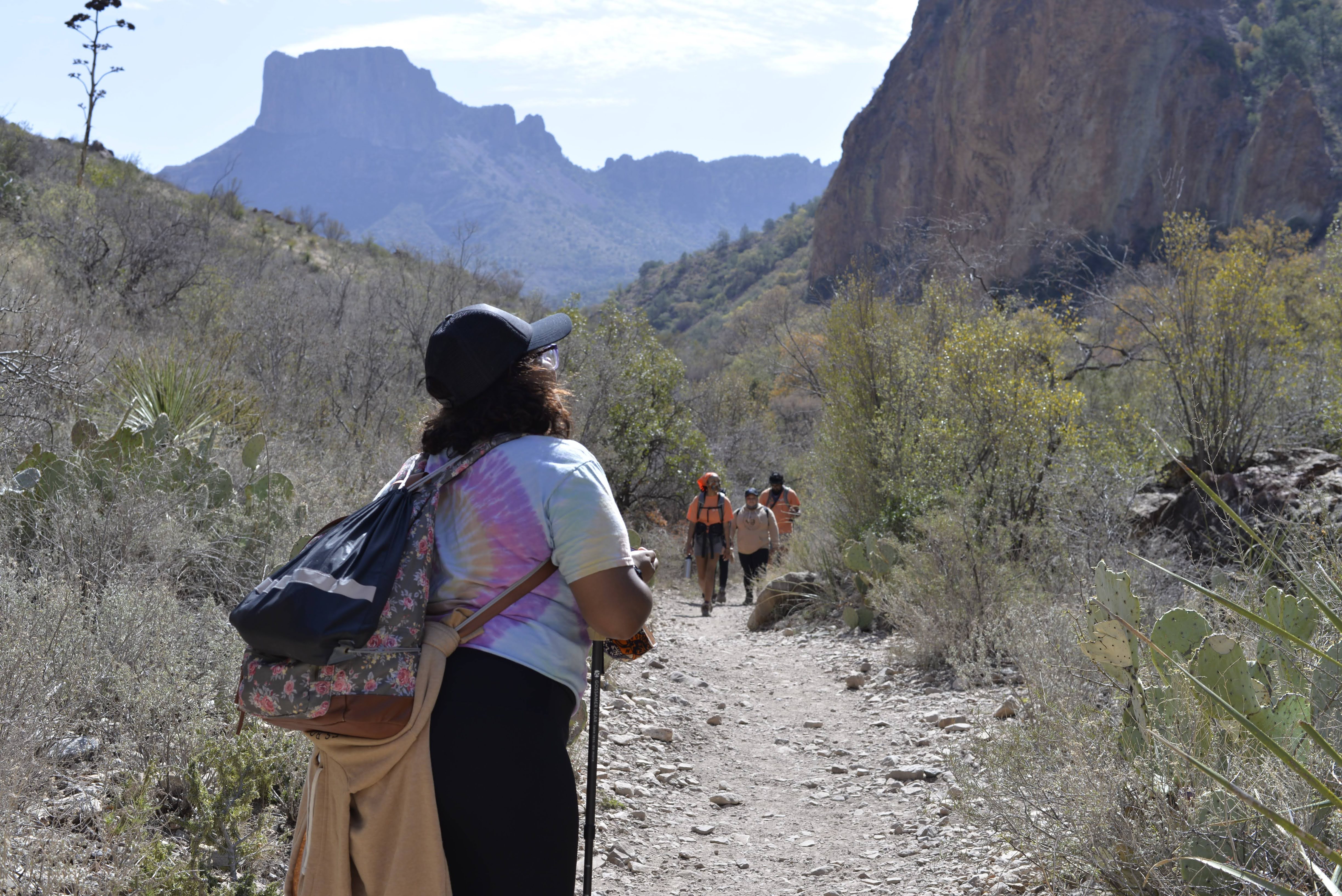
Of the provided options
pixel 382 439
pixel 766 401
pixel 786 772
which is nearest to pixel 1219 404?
pixel 786 772

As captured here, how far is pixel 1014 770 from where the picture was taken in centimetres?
335

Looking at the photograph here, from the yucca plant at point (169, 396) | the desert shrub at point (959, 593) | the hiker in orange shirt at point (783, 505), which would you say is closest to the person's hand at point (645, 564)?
the desert shrub at point (959, 593)

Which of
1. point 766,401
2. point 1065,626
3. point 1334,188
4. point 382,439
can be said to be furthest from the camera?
point 1334,188

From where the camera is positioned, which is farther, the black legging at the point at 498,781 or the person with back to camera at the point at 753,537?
the person with back to camera at the point at 753,537

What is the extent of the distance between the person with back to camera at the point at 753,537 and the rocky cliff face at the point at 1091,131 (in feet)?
101

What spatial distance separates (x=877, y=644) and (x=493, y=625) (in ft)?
22.6

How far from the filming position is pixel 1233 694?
2939 millimetres

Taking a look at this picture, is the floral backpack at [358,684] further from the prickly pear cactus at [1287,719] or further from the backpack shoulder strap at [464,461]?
the prickly pear cactus at [1287,719]

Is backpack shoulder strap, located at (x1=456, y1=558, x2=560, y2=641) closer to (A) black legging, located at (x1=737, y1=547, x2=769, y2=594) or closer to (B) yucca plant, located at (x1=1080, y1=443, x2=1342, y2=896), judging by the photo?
(B) yucca plant, located at (x1=1080, y1=443, x2=1342, y2=896)

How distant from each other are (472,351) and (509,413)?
0.15 meters

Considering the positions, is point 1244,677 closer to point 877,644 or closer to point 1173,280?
point 877,644

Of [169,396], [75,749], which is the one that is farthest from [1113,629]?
[169,396]

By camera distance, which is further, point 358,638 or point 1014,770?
point 1014,770

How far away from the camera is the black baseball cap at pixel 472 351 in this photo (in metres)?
1.96
